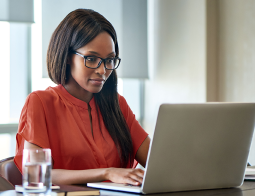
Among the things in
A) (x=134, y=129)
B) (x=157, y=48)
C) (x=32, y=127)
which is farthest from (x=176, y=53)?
(x=32, y=127)

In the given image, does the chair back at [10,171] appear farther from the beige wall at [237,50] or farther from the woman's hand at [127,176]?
the beige wall at [237,50]

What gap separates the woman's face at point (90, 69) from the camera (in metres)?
1.50

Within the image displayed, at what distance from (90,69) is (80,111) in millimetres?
215

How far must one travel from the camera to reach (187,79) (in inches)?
124

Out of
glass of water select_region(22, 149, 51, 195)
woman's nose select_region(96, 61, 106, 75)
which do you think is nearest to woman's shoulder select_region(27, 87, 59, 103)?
woman's nose select_region(96, 61, 106, 75)

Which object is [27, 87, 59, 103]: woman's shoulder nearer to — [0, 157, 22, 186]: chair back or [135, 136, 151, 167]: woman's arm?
[0, 157, 22, 186]: chair back

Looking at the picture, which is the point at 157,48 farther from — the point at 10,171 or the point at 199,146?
the point at 199,146

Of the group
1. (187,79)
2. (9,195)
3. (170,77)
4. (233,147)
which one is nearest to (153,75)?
(170,77)

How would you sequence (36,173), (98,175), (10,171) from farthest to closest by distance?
(10,171)
(98,175)
(36,173)

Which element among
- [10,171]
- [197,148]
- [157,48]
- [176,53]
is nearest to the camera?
[197,148]

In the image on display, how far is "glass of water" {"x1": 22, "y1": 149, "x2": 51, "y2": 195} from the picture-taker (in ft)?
2.61

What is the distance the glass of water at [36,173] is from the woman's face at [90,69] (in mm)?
748

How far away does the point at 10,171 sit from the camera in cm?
132

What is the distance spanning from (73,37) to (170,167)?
2.67 ft
